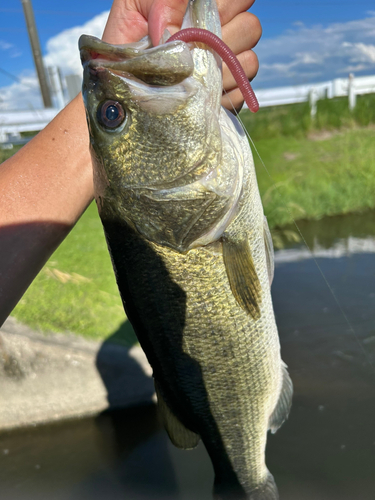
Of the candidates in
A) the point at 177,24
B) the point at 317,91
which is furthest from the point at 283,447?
the point at 317,91

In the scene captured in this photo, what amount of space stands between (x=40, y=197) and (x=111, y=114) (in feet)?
1.83

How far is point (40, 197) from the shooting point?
5.52 ft

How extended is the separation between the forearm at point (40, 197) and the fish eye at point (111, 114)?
0.45m

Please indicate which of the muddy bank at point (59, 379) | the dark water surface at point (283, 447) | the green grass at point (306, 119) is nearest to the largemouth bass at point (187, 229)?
the dark water surface at point (283, 447)

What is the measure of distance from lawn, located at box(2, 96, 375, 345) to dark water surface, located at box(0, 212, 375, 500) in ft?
2.95

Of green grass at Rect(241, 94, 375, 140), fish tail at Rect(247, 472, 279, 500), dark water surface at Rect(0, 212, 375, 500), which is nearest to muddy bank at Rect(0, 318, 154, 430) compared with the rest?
dark water surface at Rect(0, 212, 375, 500)

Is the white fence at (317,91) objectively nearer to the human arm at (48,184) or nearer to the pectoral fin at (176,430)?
the human arm at (48,184)

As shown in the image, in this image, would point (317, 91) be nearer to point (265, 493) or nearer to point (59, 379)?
point (59, 379)

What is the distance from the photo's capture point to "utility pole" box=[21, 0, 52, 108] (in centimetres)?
920

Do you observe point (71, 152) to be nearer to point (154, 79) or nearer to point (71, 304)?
point (154, 79)

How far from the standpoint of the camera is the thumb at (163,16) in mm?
1343

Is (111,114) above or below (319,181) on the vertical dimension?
above

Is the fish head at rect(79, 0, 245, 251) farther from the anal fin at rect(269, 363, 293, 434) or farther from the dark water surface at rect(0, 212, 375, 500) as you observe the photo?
the dark water surface at rect(0, 212, 375, 500)

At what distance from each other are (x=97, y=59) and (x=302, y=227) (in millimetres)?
6454
